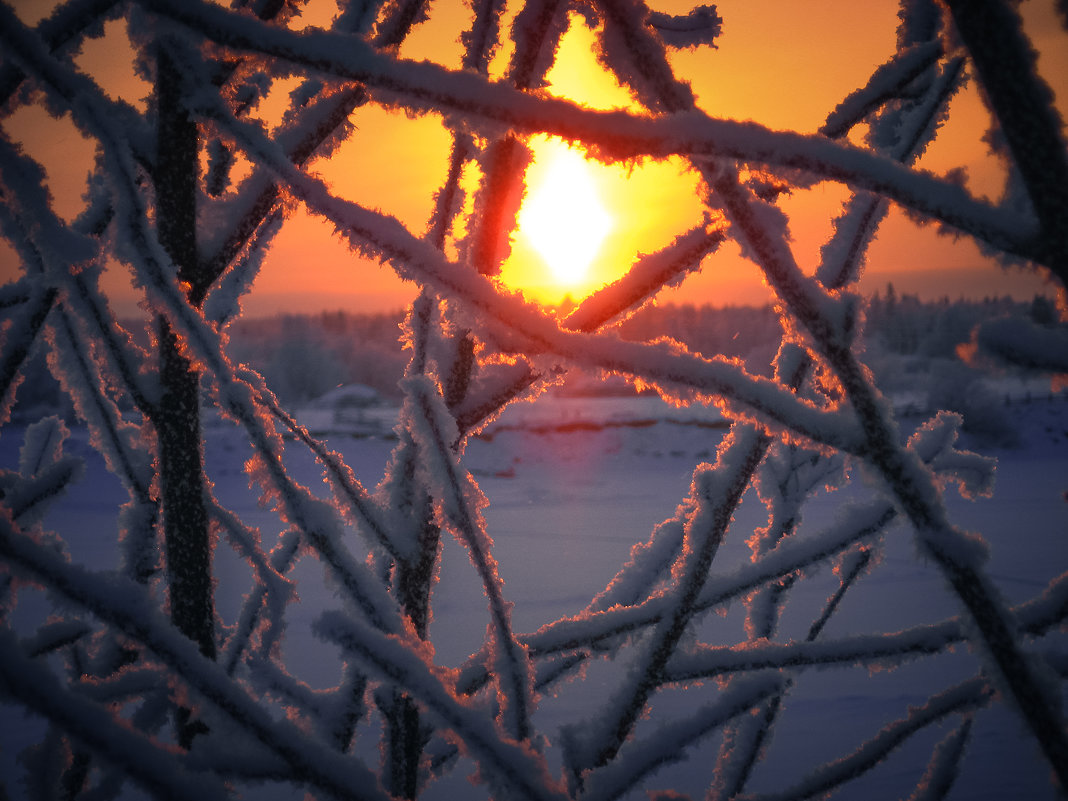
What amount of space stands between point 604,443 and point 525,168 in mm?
12301

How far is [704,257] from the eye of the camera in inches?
26.2

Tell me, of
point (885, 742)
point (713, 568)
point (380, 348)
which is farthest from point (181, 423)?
point (380, 348)

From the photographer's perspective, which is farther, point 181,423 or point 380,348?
point 380,348

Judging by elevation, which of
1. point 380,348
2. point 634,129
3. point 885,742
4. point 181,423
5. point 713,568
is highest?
point 380,348

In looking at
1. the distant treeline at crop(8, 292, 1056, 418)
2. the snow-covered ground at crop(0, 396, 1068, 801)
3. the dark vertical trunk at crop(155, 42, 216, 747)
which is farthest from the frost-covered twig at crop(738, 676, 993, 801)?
the distant treeline at crop(8, 292, 1056, 418)

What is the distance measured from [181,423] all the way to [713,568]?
5.06m

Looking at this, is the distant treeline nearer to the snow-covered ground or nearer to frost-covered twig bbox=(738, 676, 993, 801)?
the snow-covered ground

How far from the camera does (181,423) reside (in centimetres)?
66

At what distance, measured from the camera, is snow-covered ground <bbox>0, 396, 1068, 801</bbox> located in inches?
93.3

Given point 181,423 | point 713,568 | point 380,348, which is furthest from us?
point 380,348

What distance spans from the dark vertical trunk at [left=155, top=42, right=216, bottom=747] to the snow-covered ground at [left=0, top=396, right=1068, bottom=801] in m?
0.20

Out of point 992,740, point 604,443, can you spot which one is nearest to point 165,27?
point 992,740

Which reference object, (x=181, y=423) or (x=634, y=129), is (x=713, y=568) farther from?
(x=634, y=129)

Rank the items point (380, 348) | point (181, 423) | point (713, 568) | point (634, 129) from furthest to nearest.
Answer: point (380, 348) < point (713, 568) < point (181, 423) < point (634, 129)
